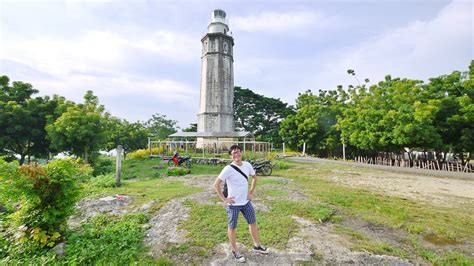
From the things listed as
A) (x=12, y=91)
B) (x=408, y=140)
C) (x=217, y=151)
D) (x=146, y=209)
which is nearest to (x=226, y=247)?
(x=146, y=209)

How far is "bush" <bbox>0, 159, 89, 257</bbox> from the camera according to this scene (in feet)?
11.2

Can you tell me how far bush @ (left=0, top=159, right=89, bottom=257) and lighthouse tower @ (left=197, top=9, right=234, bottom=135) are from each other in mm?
20409

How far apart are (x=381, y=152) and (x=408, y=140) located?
7.84 m

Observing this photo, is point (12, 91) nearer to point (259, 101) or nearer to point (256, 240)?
point (256, 240)

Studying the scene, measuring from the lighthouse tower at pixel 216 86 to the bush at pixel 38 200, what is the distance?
67.0 ft

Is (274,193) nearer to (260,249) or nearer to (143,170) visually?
(260,249)

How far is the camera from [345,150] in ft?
89.2

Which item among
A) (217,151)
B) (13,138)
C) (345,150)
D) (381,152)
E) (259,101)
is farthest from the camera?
(259,101)

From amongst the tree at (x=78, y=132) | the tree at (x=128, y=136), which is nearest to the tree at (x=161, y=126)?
the tree at (x=128, y=136)

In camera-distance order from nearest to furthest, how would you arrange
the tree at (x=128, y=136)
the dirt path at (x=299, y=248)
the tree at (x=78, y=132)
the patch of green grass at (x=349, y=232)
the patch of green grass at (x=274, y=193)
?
the dirt path at (x=299, y=248), the patch of green grass at (x=349, y=232), the patch of green grass at (x=274, y=193), the tree at (x=78, y=132), the tree at (x=128, y=136)

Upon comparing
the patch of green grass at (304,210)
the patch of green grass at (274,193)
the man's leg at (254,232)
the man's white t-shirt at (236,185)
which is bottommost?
the patch of green grass at (304,210)

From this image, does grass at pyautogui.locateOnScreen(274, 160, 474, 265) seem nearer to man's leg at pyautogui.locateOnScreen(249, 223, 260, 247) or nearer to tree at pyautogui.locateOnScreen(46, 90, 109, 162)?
man's leg at pyautogui.locateOnScreen(249, 223, 260, 247)

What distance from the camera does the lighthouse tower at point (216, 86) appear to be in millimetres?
24312

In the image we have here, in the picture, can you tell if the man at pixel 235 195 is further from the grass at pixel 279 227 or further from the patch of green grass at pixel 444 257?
the patch of green grass at pixel 444 257
